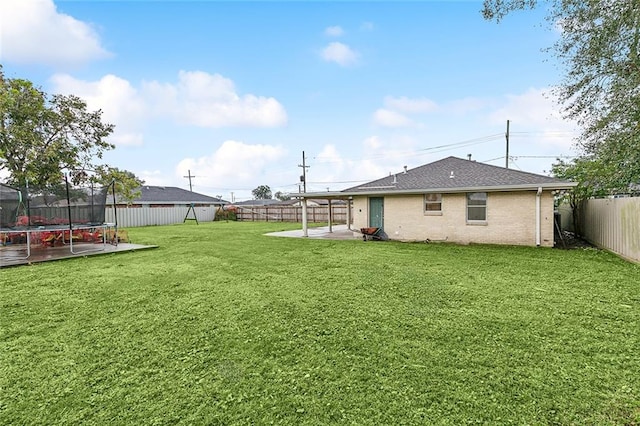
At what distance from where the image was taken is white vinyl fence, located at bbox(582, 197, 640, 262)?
7.36 metres

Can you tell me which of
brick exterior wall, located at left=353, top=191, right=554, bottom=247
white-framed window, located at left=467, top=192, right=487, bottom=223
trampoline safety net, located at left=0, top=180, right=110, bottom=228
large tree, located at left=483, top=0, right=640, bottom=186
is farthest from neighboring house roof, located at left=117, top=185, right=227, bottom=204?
large tree, located at left=483, top=0, right=640, bottom=186

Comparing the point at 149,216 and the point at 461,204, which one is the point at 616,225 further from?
the point at 149,216

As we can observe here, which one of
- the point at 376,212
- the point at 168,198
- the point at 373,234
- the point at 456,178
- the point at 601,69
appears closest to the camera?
the point at 601,69

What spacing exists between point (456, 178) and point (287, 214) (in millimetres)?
16314

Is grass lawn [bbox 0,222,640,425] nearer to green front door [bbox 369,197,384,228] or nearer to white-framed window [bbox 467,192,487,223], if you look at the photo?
white-framed window [bbox 467,192,487,223]

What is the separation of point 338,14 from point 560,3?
6703 millimetres

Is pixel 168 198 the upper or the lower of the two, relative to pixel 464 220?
upper

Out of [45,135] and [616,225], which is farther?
[45,135]

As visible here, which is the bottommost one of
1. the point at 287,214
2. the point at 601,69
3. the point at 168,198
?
the point at 287,214

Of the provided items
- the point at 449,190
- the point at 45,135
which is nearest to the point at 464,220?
the point at 449,190

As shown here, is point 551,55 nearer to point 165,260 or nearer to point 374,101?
point 374,101

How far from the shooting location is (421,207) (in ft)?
39.3

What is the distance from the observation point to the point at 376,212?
43.0 feet

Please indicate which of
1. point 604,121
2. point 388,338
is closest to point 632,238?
point 604,121
